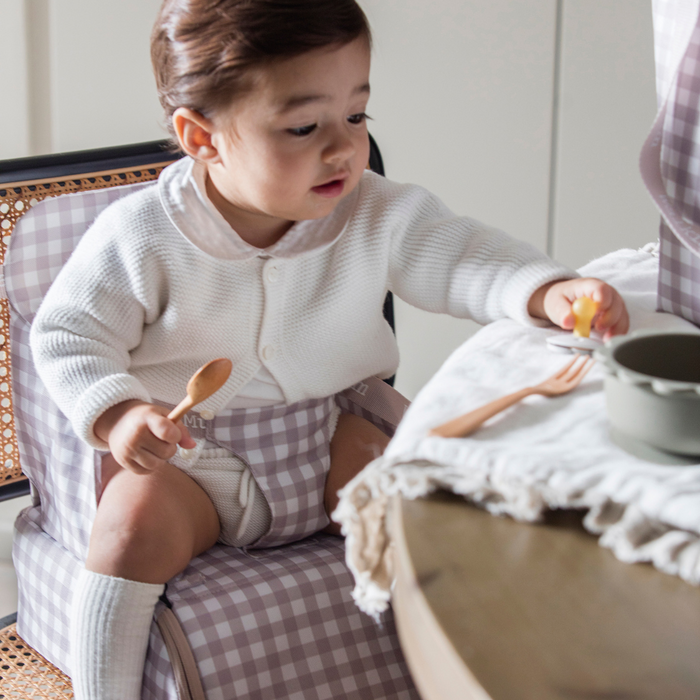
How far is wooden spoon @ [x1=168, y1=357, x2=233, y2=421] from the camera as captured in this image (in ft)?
2.01

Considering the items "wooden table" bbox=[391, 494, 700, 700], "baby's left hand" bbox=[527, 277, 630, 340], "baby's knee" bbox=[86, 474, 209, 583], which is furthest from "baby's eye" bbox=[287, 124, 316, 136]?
"wooden table" bbox=[391, 494, 700, 700]

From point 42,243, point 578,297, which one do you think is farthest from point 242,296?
point 578,297

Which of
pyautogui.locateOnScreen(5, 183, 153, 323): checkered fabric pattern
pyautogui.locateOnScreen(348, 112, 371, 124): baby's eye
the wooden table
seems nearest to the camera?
the wooden table

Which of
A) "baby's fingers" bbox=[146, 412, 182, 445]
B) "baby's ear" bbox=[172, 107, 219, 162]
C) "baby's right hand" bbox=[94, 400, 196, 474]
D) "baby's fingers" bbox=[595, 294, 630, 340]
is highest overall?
"baby's ear" bbox=[172, 107, 219, 162]

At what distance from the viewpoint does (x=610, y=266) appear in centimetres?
69

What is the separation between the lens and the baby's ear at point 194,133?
77cm

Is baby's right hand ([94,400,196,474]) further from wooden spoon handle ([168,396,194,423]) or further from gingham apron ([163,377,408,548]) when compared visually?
gingham apron ([163,377,408,548])

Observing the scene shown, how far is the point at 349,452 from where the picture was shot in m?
0.89

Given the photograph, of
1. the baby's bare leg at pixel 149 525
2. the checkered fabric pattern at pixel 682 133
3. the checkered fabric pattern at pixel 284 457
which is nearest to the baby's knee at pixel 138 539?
the baby's bare leg at pixel 149 525

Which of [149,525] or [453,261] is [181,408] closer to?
[149,525]

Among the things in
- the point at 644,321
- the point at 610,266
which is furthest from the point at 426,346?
the point at 644,321

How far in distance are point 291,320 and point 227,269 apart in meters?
0.08

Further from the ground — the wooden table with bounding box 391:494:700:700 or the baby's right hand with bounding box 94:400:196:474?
the wooden table with bounding box 391:494:700:700

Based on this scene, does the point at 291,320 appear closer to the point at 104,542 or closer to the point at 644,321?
the point at 104,542
